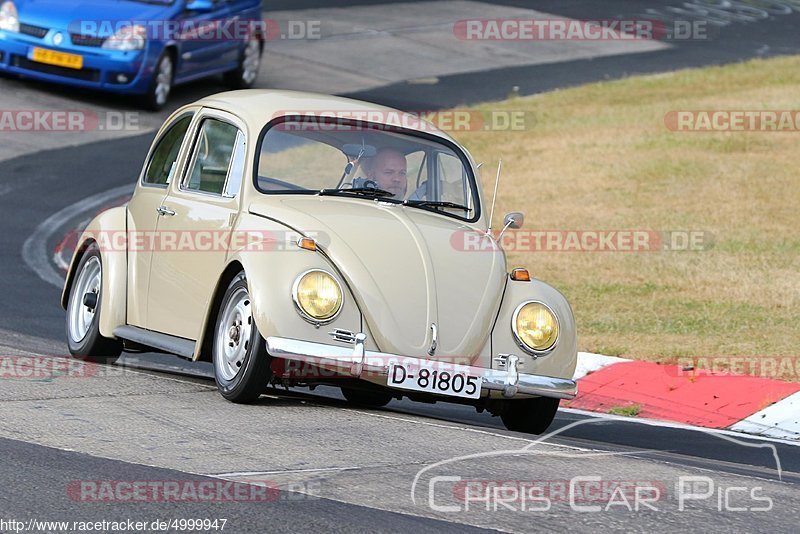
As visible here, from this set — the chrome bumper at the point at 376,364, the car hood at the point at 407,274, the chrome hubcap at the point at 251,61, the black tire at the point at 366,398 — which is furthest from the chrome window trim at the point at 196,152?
the chrome hubcap at the point at 251,61

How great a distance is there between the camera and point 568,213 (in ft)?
50.5

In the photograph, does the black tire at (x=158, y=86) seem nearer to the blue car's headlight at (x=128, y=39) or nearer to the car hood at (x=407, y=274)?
the blue car's headlight at (x=128, y=39)

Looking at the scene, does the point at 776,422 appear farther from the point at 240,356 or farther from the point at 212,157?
the point at 212,157

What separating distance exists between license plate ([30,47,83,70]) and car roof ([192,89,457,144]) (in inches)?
367

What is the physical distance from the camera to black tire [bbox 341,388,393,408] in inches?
337

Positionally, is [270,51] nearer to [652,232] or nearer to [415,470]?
[652,232]

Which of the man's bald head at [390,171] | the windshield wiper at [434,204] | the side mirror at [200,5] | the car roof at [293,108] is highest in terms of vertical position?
the side mirror at [200,5]

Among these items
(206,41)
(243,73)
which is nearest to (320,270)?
(206,41)

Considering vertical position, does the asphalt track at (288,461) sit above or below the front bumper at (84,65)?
below

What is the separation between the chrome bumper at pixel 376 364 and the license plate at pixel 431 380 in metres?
0.02

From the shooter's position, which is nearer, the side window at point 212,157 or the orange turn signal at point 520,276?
the orange turn signal at point 520,276

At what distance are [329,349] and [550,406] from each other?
4.88 ft

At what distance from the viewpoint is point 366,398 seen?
342 inches

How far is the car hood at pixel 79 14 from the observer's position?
17.9 metres
